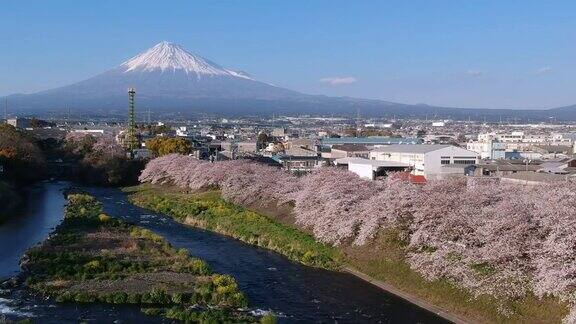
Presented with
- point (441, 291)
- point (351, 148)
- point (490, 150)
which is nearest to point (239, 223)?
point (441, 291)

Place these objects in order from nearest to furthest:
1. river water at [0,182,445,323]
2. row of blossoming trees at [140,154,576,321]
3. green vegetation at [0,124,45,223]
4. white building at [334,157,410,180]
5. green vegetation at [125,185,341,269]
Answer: row of blossoming trees at [140,154,576,321], river water at [0,182,445,323], green vegetation at [125,185,341,269], green vegetation at [0,124,45,223], white building at [334,157,410,180]

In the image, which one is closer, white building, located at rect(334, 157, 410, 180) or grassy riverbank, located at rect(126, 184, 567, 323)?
grassy riverbank, located at rect(126, 184, 567, 323)

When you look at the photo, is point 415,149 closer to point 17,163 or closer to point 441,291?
point 17,163

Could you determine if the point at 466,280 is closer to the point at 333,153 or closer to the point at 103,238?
the point at 103,238

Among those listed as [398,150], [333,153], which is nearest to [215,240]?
[398,150]

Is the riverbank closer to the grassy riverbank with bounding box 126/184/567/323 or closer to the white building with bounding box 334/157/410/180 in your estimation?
the grassy riverbank with bounding box 126/184/567/323

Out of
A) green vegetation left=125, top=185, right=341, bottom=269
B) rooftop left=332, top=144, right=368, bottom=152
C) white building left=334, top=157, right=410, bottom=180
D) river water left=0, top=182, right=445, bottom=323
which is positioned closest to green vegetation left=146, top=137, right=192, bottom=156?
green vegetation left=125, top=185, right=341, bottom=269

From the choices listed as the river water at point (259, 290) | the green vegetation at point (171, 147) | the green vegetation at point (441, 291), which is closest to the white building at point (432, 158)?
the green vegetation at point (171, 147)


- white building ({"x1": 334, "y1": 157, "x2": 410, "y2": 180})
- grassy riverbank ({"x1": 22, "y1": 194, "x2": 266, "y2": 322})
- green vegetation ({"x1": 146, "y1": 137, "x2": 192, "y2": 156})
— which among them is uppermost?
green vegetation ({"x1": 146, "y1": 137, "x2": 192, "y2": 156})
